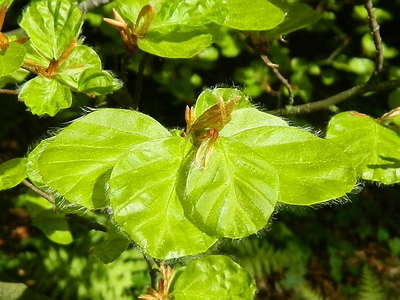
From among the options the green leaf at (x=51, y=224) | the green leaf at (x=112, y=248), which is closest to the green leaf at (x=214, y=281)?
the green leaf at (x=112, y=248)

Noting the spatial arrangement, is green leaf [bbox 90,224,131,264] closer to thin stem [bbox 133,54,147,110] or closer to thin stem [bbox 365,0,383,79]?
thin stem [bbox 133,54,147,110]

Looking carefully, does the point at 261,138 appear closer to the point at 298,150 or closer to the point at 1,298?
the point at 298,150

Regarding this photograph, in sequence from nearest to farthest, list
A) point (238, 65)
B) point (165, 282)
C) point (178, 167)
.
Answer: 1. point (178, 167)
2. point (165, 282)
3. point (238, 65)

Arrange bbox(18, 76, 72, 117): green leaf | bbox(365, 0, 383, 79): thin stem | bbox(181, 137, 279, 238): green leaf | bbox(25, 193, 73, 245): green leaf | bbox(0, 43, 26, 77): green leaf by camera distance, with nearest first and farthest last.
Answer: bbox(181, 137, 279, 238): green leaf
bbox(0, 43, 26, 77): green leaf
bbox(18, 76, 72, 117): green leaf
bbox(365, 0, 383, 79): thin stem
bbox(25, 193, 73, 245): green leaf

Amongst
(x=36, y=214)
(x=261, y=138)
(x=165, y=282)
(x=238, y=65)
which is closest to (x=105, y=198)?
(x=261, y=138)

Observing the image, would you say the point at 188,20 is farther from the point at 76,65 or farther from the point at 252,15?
the point at 76,65

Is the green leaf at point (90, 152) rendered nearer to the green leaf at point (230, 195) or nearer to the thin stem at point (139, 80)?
the green leaf at point (230, 195)

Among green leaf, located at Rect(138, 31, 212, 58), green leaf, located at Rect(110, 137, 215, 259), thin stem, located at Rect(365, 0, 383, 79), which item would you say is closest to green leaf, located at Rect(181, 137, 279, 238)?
green leaf, located at Rect(110, 137, 215, 259)
